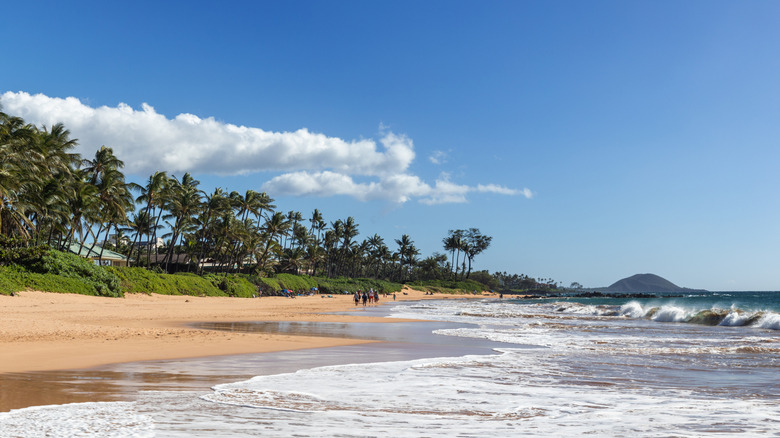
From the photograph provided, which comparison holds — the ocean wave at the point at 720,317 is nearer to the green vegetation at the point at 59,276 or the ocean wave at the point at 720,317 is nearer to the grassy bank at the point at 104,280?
the grassy bank at the point at 104,280

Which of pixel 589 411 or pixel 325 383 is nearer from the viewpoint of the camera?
pixel 589 411

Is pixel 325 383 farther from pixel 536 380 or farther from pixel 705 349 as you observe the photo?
pixel 705 349

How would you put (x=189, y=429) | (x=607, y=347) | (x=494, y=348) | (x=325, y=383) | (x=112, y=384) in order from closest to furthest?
(x=189, y=429) → (x=112, y=384) → (x=325, y=383) → (x=494, y=348) → (x=607, y=347)

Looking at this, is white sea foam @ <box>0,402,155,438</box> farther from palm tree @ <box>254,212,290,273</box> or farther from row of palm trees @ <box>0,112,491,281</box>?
palm tree @ <box>254,212,290,273</box>

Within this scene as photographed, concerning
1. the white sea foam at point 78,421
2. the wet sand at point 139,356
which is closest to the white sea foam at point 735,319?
the wet sand at point 139,356

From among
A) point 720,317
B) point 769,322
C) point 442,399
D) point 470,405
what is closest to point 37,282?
point 442,399

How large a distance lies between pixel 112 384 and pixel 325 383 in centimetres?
325

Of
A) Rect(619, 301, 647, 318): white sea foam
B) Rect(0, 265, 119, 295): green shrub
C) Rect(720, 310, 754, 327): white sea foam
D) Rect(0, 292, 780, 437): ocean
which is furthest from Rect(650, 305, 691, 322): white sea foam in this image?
Rect(0, 265, 119, 295): green shrub

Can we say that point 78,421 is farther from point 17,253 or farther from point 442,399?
point 17,253

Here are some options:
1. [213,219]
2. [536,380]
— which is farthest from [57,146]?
[536,380]

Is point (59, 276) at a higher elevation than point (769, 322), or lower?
higher

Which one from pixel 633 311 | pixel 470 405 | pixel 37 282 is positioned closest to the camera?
pixel 470 405

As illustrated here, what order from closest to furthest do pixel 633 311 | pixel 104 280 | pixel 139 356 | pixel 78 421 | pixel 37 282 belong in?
pixel 78 421 → pixel 139 356 → pixel 37 282 → pixel 104 280 → pixel 633 311

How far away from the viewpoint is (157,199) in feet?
177
